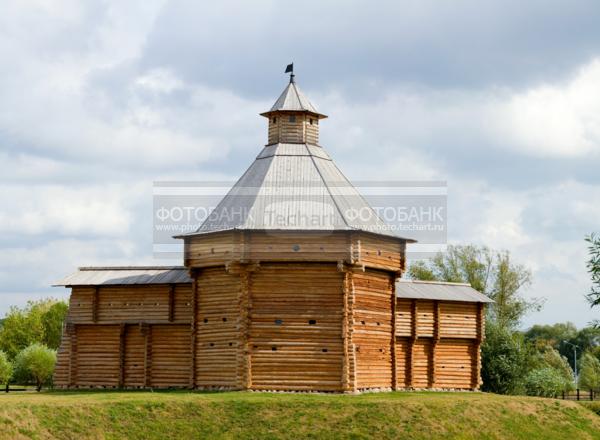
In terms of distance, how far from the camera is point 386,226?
36.0 metres

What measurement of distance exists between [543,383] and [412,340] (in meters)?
11.6

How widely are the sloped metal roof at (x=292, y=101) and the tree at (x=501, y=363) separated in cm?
1494

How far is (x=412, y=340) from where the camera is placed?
37781 mm

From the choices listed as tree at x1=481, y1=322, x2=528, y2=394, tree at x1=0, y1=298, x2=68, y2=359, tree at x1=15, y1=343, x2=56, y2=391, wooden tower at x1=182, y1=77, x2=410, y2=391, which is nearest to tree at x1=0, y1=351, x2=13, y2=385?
tree at x1=15, y1=343, x2=56, y2=391

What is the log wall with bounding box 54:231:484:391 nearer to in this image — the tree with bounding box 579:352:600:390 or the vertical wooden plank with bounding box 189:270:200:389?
the vertical wooden plank with bounding box 189:270:200:389

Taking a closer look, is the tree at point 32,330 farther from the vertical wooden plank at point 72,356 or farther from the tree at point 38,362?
the vertical wooden plank at point 72,356

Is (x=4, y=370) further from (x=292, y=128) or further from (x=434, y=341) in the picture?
(x=434, y=341)

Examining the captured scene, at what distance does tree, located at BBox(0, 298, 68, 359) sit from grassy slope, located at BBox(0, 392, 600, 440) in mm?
38072

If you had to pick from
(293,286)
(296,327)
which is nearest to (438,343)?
(296,327)

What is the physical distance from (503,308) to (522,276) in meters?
2.35

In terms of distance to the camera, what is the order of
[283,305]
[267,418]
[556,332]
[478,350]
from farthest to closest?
[556,332]
[478,350]
[283,305]
[267,418]

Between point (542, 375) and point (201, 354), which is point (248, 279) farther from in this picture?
point (542, 375)

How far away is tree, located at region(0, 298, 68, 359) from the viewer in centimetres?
6781

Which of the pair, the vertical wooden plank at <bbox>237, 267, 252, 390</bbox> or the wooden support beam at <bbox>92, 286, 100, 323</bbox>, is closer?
the vertical wooden plank at <bbox>237, 267, 252, 390</bbox>
